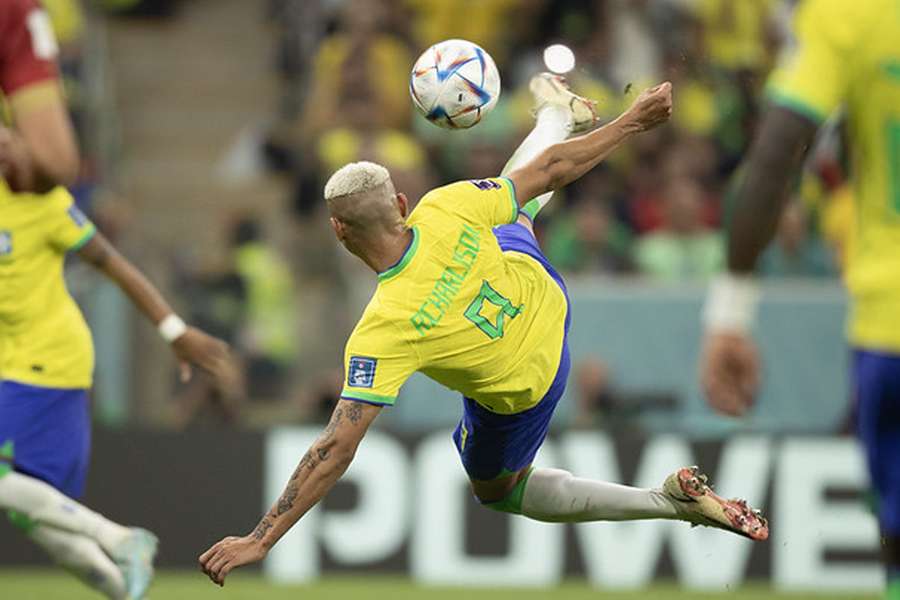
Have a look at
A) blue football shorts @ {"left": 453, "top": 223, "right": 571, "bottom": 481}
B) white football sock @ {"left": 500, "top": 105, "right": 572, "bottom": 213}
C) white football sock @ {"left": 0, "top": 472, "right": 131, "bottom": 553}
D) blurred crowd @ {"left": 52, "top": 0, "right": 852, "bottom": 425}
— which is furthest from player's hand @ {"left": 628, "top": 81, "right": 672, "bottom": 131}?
blurred crowd @ {"left": 52, "top": 0, "right": 852, "bottom": 425}

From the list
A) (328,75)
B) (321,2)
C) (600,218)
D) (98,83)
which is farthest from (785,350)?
(98,83)

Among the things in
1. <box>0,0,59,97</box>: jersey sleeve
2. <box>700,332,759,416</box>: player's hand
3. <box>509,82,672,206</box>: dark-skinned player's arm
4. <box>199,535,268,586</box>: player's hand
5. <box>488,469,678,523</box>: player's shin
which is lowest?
<box>488,469,678,523</box>: player's shin

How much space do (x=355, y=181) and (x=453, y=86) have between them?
89cm

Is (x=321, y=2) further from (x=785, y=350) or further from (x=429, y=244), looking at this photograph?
(x=429, y=244)

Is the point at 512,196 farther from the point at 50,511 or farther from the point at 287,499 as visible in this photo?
the point at 50,511

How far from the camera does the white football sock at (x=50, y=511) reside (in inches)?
326

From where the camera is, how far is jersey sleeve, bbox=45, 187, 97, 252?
326 inches

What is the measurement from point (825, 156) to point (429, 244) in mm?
8362

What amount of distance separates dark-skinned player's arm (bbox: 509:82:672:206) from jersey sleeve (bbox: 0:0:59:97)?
1899mm

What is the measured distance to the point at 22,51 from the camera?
6.20m

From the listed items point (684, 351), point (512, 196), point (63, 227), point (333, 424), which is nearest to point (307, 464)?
point (333, 424)

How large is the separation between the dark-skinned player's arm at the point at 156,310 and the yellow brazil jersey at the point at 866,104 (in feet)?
13.4

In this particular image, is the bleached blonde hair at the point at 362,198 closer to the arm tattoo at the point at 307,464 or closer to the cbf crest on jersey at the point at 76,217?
the arm tattoo at the point at 307,464

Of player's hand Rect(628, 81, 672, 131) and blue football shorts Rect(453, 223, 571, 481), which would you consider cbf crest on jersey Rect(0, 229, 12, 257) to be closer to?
blue football shorts Rect(453, 223, 571, 481)
